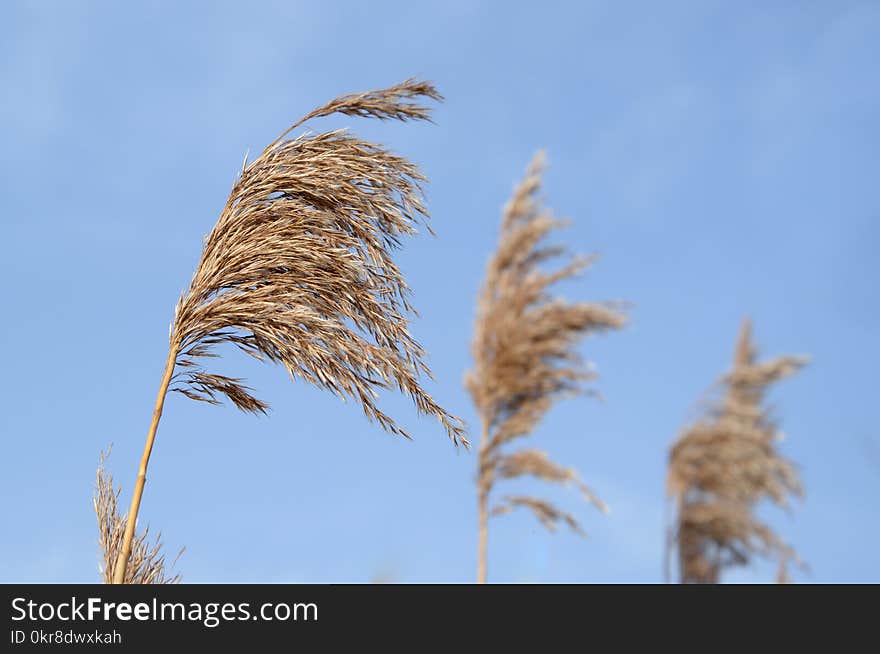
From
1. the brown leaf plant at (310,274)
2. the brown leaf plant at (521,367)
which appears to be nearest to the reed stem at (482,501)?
the brown leaf plant at (521,367)

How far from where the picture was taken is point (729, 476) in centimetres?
755

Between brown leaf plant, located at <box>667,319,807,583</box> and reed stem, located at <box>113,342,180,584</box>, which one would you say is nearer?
reed stem, located at <box>113,342,180,584</box>

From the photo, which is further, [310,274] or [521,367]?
[521,367]

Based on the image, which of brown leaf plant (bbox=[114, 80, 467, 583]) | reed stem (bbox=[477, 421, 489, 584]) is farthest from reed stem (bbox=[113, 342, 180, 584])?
reed stem (bbox=[477, 421, 489, 584])

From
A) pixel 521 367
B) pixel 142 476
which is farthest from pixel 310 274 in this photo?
pixel 521 367

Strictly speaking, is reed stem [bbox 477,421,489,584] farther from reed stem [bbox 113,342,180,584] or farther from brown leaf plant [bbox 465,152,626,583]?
reed stem [bbox 113,342,180,584]

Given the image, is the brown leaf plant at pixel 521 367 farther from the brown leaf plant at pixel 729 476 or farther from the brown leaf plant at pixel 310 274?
the brown leaf plant at pixel 310 274

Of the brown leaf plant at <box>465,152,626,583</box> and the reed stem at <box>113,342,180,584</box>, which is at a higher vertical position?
the brown leaf plant at <box>465,152,626,583</box>

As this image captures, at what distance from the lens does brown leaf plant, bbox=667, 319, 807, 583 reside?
7.43 meters

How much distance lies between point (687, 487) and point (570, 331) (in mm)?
1741

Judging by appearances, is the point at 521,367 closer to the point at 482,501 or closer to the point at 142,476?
the point at 482,501

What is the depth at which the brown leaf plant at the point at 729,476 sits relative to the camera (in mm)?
7434
